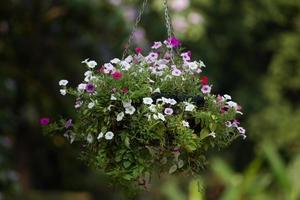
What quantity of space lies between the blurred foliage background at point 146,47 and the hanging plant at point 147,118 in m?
0.71

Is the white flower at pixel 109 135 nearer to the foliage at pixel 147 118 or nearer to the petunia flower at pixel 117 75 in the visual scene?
the foliage at pixel 147 118

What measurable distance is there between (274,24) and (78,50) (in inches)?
207

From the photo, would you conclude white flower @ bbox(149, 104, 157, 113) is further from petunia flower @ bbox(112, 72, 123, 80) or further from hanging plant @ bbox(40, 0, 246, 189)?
petunia flower @ bbox(112, 72, 123, 80)

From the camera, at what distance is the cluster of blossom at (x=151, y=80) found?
2.64 metres

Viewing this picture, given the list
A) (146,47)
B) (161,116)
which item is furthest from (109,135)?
(146,47)

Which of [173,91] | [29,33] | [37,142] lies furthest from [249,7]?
[173,91]

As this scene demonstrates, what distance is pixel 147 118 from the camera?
2643 millimetres

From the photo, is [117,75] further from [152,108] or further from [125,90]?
[152,108]

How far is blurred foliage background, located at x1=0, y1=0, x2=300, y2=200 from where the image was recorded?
267 inches

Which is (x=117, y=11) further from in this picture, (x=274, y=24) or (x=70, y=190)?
(x=274, y=24)

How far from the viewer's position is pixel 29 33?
7.01 meters

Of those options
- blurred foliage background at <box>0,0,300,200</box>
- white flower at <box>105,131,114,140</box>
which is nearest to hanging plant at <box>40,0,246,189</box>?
white flower at <box>105,131,114,140</box>

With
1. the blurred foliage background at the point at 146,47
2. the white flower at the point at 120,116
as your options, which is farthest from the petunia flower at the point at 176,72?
the blurred foliage background at the point at 146,47

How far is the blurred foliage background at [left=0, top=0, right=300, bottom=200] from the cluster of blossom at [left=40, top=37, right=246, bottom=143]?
77 centimetres
